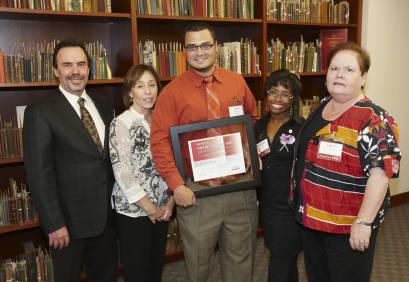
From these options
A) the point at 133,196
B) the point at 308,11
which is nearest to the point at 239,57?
the point at 308,11

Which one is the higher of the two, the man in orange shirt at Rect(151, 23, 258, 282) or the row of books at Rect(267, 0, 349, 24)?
the row of books at Rect(267, 0, 349, 24)

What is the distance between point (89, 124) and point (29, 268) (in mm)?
1501

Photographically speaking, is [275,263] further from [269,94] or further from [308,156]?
[269,94]

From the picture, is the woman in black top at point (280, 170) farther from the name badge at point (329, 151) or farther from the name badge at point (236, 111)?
the name badge at point (329, 151)

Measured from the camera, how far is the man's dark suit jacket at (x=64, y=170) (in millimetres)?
2107

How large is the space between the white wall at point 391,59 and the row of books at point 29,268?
384 centimetres

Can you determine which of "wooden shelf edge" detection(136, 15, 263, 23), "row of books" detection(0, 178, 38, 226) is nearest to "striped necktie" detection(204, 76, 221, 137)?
"wooden shelf edge" detection(136, 15, 263, 23)

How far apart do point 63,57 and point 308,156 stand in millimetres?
1453

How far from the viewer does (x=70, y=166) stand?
2.19m

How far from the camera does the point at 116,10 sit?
330 centimetres

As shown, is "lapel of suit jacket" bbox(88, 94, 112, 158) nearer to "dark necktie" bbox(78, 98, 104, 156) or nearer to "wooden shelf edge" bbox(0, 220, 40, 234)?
"dark necktie" bbox(78, 98, 104, 156)

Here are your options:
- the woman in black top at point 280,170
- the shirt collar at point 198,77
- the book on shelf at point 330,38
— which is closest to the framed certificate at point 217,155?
the woman in black top at point 280,170

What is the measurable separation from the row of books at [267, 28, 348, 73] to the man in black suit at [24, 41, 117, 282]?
2251 millimetres

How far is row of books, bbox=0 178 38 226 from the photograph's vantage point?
2.94m
